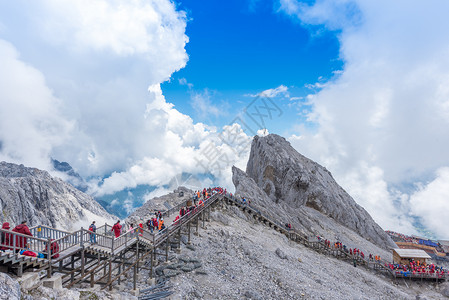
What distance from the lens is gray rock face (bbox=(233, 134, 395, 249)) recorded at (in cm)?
5631

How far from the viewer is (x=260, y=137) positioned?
255ft

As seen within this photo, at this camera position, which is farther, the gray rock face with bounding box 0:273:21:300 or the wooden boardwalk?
the wooden boardwalk

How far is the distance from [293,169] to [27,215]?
80772mm

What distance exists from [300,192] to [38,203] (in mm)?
89935

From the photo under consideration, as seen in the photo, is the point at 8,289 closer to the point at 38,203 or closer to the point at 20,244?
the point at 20,244

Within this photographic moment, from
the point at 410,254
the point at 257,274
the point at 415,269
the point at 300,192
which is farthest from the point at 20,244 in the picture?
the point at 300,192

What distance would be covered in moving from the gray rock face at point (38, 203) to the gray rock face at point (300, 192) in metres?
65.8

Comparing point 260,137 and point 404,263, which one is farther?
point 260,137

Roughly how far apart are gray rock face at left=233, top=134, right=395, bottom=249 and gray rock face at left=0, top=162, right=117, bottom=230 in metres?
65.8

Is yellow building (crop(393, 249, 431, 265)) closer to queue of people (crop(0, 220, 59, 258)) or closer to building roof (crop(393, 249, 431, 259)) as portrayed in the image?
building roof (crop(393, 249, 431, 259))

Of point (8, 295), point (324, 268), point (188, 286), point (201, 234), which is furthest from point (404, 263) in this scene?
point (8, 295)

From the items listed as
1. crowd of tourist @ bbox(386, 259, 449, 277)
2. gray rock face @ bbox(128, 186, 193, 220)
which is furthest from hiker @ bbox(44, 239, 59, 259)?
crowd of tourist @ bbox(386, 259, 449, 277)

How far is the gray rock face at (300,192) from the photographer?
185ft

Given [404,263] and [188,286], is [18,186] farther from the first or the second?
[404,263]
